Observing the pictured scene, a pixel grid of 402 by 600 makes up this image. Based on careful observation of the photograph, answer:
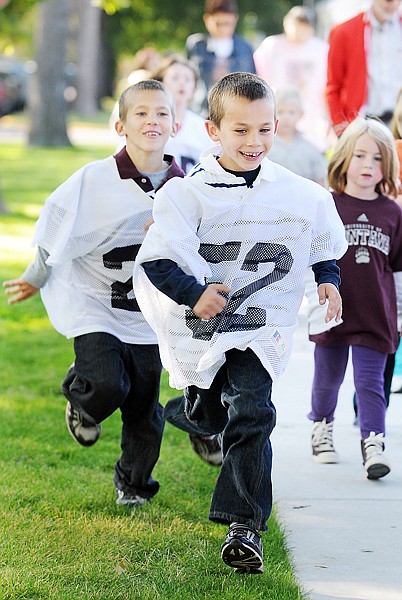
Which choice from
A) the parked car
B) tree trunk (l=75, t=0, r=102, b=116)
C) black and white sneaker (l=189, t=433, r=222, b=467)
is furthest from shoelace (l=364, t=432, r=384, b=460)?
the parked car

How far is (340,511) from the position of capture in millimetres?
5156

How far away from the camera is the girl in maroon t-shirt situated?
223 inches

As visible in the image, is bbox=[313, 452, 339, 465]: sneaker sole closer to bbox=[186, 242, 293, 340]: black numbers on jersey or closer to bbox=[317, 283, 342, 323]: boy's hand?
bbox=[317, 283, 342, 323]: boy's hand

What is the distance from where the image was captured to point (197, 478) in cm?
557

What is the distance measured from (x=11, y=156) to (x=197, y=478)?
70.8ft

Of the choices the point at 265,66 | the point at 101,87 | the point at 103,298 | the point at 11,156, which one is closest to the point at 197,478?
Answer: the point at 103,298

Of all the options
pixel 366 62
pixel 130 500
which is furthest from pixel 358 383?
pixel 366 62

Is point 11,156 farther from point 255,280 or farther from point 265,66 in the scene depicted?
Answer: point 255,280

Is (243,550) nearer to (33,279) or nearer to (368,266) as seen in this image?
(33,279)

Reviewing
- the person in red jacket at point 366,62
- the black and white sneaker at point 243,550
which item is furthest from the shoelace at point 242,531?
the person in red jacket at point 366,62

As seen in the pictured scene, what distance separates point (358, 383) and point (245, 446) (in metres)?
1.63

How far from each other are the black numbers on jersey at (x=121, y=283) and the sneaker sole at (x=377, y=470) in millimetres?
1307

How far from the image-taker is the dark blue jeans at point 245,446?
419 cm

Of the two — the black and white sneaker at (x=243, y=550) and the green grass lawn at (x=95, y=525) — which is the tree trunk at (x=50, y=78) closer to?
the green grass lawn at (x=95, y=525)
